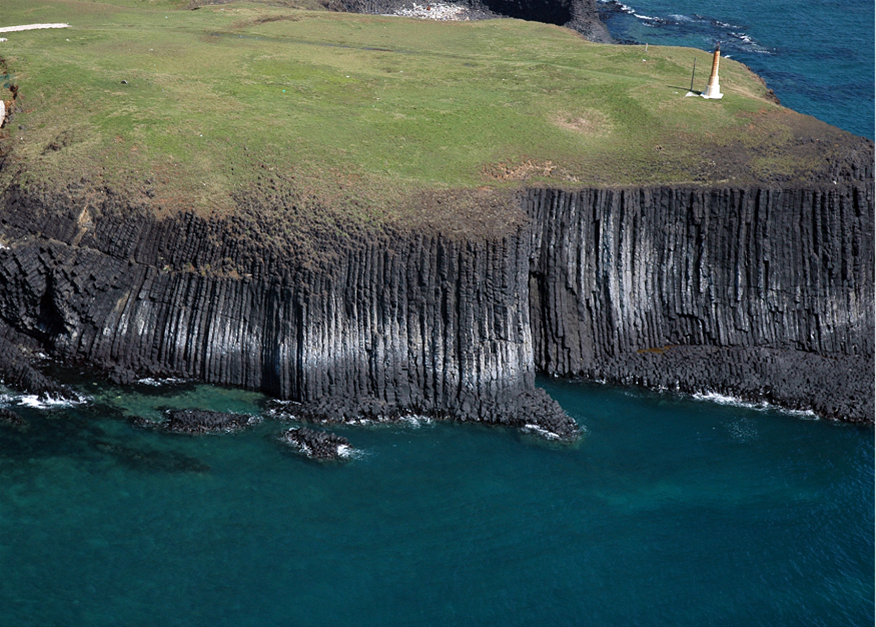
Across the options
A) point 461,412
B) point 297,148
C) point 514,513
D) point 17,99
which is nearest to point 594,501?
point 514,513

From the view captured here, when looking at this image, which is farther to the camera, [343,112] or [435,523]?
[343,112]

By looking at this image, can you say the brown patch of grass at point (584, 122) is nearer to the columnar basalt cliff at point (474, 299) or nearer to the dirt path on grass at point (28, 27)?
the columnar basalt cliff at point (474, 299)

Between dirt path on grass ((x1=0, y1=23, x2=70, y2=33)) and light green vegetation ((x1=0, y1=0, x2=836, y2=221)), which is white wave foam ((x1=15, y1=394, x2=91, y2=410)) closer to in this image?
light green vegetation ((x1=0, y1=0, x2=836, y2=221))

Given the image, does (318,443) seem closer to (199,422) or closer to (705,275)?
(199,422)

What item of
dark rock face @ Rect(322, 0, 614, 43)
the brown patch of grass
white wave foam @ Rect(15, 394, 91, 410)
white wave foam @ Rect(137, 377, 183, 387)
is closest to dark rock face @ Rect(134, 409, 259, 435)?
white wave foam @ Rect(137, 377, 183, 387)

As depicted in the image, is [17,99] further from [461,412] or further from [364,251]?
[461,412]

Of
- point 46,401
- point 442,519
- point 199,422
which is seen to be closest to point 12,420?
point 46,401
